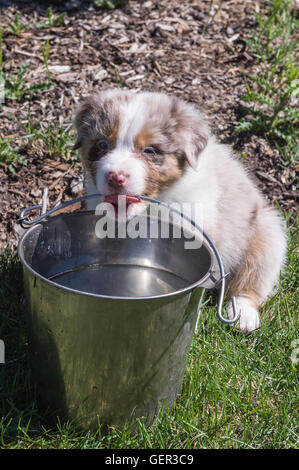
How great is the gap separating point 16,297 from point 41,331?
33.8 inches

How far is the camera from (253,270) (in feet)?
11.4

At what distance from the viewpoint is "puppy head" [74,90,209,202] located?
2.88 m

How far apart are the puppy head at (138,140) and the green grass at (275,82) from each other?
133cm

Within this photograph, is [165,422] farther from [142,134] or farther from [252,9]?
[252,9]

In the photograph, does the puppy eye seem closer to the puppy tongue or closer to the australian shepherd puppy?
the australian shepherd puppy

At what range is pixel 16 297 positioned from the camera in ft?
10.2

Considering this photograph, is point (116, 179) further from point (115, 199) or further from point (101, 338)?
point (101, 338)

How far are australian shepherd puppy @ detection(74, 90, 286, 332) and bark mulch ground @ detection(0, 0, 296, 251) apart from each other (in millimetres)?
780

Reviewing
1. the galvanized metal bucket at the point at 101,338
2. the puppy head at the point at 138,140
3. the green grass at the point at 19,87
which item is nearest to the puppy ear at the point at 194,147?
the puppy head at the point at 138,140

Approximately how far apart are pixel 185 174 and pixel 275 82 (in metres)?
2.07

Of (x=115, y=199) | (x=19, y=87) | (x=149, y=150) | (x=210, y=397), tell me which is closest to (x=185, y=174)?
(x=149, y=150)

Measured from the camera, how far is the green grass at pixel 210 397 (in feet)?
7.86

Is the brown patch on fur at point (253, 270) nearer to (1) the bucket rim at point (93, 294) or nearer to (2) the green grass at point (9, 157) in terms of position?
(1) the bucket rim at point (93, 294)
